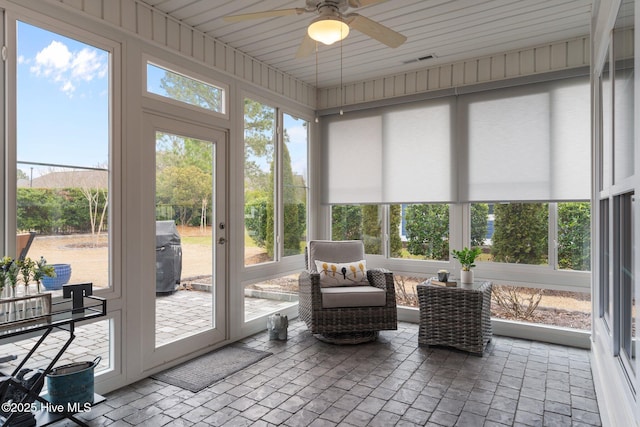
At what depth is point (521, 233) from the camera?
3.95m

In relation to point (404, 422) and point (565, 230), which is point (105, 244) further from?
point (565, 230)

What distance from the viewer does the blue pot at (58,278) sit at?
8.32ft

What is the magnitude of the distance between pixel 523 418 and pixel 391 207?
2.70 meters

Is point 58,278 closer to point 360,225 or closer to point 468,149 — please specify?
point 360,225

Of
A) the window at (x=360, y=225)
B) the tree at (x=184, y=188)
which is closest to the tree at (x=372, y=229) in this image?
the window at (x=360, y=225)

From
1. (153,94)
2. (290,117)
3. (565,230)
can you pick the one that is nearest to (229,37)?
(153,94)

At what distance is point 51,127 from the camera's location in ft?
8.36

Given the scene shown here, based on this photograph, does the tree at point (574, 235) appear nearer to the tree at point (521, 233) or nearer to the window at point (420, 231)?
the tree at point (521, 233)

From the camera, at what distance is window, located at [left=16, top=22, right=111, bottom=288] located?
241 centimetres

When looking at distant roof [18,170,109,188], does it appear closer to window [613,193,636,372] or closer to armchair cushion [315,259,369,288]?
armchair cushion [315,259,369,288]

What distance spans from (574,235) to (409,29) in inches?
97.9

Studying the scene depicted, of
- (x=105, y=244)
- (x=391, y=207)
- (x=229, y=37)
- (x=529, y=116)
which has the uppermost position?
(x=229, y=37)

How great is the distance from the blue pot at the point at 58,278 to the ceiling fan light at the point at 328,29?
221cm

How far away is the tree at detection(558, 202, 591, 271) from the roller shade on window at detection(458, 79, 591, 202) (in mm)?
165
